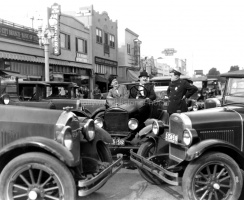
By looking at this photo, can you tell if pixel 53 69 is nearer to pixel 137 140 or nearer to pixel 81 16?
pixel 81 16

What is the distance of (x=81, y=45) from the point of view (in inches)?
998

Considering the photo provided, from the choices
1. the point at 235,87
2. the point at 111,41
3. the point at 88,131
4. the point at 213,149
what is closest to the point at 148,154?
the point at 88,131

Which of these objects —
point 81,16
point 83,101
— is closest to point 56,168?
point 83,101

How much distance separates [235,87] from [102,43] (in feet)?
82.6

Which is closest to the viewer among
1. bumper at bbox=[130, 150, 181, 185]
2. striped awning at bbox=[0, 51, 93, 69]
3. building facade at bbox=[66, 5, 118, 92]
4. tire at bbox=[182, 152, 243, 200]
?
tire at bbox=[182, 152, 243, 200]

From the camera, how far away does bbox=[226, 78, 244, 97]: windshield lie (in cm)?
464

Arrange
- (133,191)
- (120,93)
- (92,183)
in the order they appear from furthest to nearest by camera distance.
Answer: (120,93) < (133,191) < (92,183)

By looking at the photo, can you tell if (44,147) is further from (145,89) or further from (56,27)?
(56,27)

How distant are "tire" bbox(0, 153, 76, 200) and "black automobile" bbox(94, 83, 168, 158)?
2.43 meters

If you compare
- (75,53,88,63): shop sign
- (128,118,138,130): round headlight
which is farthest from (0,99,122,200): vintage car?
(75,53,88,63): shop sign

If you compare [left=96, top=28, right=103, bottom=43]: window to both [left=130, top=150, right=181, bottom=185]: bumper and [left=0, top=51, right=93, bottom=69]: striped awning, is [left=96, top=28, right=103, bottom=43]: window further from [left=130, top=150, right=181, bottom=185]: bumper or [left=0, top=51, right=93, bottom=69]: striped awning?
[left=130, top=150, right=181, bottom=185]: bumper

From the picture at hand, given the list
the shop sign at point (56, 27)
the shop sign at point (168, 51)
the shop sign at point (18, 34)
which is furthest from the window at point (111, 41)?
the shop sign at point (168, 51)

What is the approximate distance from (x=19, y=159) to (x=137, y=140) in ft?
9.83

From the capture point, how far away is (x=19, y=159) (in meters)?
3.21
